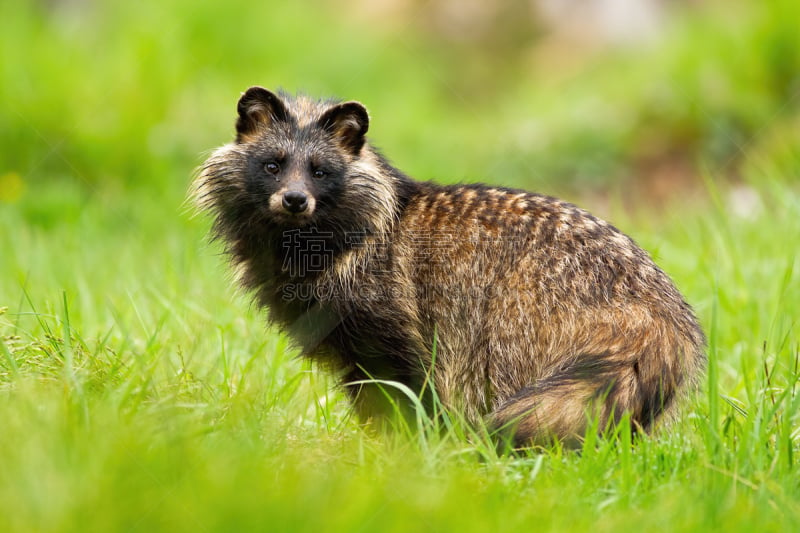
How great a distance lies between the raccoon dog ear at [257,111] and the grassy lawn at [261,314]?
87 cm

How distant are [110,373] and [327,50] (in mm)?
10442

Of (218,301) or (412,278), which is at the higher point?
(412,278)

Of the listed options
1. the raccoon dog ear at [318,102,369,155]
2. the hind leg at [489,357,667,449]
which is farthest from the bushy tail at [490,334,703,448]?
the raccoon dog ear at [318,102,369,155]

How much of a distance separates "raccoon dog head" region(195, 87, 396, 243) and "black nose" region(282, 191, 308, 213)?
80mm

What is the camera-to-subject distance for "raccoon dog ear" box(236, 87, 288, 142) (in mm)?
4438

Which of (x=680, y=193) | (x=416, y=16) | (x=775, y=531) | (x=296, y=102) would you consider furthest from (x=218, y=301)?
(x=416, y=16)

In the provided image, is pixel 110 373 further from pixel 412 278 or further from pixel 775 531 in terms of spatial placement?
pixel 775 531

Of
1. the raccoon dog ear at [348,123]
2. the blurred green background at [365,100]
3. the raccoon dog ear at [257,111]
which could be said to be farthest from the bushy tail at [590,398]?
the blurred green background at [365,100]

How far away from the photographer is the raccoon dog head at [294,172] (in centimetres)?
438

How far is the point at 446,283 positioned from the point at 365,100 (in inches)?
362

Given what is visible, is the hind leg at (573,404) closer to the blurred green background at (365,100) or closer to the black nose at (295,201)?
the black nose at (295,201)

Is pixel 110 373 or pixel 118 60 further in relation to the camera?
pixel 118 60

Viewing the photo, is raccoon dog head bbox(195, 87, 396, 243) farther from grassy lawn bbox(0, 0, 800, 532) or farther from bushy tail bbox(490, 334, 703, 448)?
bushy tail bbox(490, 334, 703, 448)

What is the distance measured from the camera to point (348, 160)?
4.56 m
